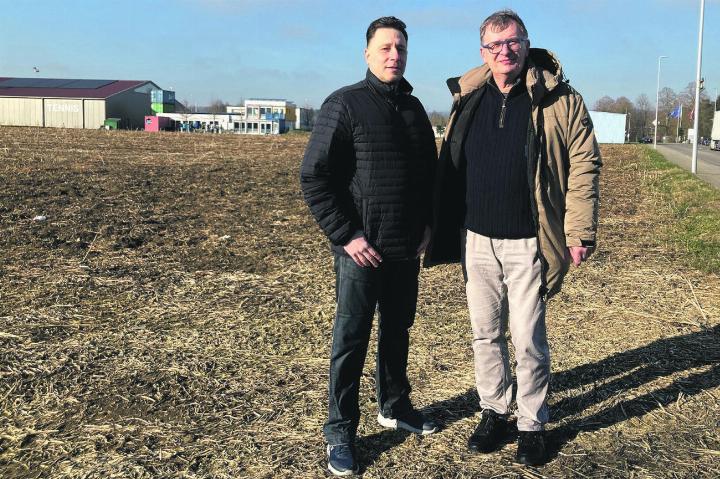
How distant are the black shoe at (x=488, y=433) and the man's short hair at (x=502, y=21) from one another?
1.84 metres

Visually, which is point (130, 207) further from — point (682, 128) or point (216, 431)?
point (682, 128)

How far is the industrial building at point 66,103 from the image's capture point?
70.6m

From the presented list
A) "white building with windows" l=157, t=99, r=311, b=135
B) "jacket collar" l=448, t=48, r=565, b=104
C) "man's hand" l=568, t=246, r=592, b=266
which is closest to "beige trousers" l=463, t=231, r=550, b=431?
"man's hand" l=568, t=246, r=592, b=266

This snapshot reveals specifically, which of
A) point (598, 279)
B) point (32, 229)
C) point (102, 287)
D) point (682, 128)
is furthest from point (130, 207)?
point (682, 128)

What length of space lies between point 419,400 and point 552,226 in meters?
1.35

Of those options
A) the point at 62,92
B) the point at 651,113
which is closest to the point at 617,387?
the point at 62,92

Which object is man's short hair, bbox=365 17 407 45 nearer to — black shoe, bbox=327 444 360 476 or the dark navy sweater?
the dark navy sweater

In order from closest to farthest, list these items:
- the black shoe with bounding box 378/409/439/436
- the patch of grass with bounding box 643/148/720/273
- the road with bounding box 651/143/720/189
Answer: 1. the black shoe with bounding box 378/409/439/436
2. the patch of grass with bounding box 643/148/720/273
3. the road with bounding box 651/143/720/189

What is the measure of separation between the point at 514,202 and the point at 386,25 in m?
0.99

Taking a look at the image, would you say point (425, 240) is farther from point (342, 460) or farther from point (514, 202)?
point (342, 460)

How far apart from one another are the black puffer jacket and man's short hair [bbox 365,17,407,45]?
183 mm

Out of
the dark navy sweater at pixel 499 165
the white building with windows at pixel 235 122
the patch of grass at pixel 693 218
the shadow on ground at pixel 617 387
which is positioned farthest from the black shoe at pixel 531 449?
the white building with windows at pixel 235 122

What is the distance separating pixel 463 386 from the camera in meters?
3.93

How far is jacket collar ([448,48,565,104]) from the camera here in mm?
2877
